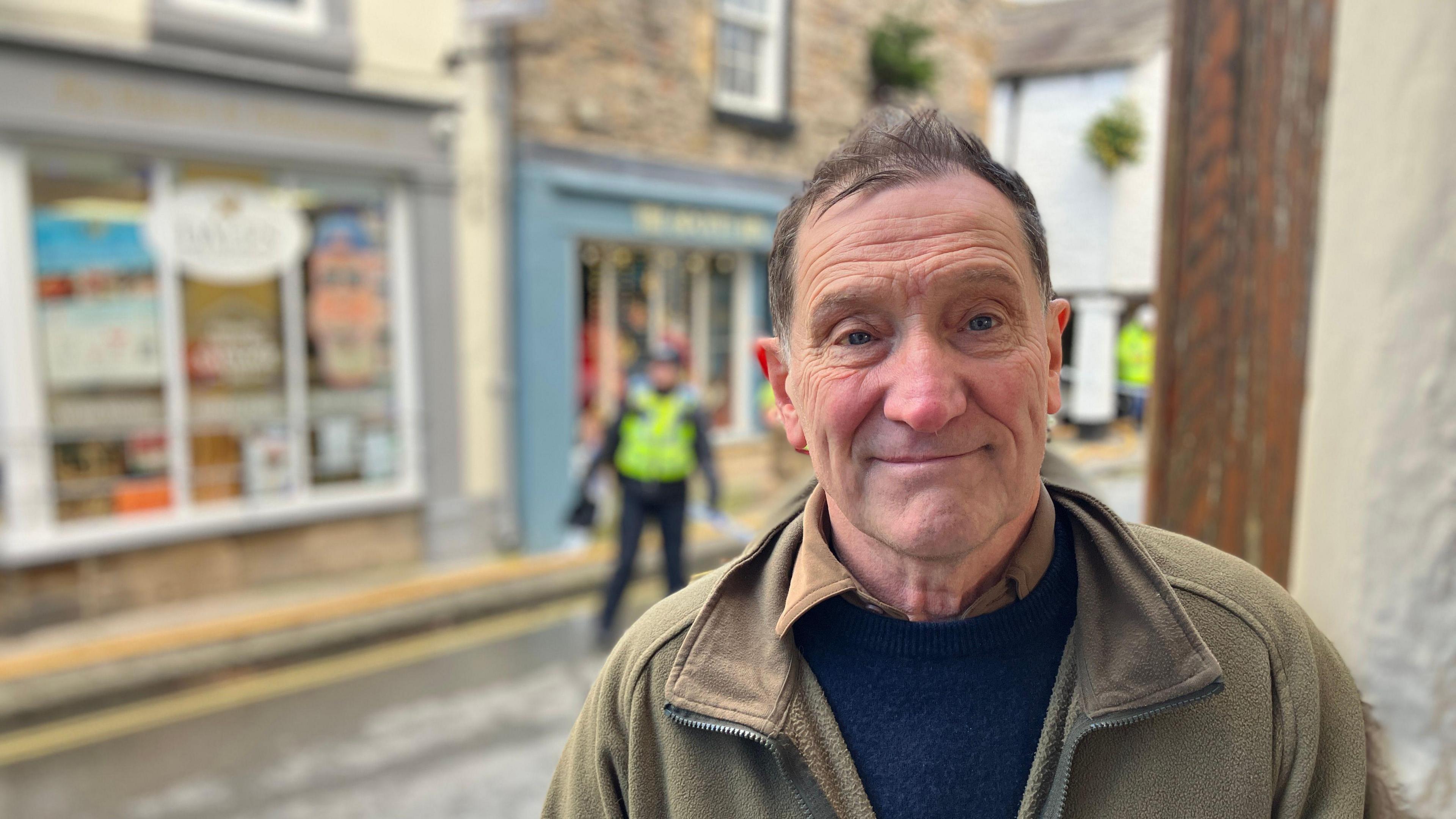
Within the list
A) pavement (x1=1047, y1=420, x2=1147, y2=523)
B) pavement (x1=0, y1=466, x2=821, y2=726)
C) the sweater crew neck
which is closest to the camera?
the sweater crew neck

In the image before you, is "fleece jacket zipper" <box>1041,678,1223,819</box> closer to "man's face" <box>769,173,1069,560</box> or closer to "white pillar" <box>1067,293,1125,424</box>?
"man's face" <box>769,173,1069,560</box>

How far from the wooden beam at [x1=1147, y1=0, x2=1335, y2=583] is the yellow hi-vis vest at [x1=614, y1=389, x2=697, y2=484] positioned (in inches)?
184

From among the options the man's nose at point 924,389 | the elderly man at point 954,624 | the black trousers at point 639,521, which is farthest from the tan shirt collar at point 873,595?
the black trousers at point 639,521

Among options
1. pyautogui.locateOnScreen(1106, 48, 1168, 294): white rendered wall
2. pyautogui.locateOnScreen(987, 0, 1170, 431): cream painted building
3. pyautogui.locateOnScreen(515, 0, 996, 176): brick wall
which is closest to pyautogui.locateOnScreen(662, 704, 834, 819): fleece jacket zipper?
pyautogui.locateOnScreen(987, 0, 1170, 431): cream painted building

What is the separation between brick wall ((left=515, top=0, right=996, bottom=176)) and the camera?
8.59m

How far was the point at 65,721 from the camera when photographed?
539 cm

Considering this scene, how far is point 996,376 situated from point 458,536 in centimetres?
788

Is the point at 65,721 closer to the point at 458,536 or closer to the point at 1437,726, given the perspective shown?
the point at 458,536

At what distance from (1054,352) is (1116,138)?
28.1 inches

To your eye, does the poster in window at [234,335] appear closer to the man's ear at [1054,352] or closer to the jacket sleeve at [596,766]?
the jacket sleeve at [596,766]

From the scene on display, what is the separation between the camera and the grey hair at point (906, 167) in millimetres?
1191

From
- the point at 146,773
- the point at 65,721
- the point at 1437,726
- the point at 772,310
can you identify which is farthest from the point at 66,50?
the point at 1437,726

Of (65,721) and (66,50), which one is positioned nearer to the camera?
(65,721)

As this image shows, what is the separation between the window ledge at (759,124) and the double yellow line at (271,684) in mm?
5078
